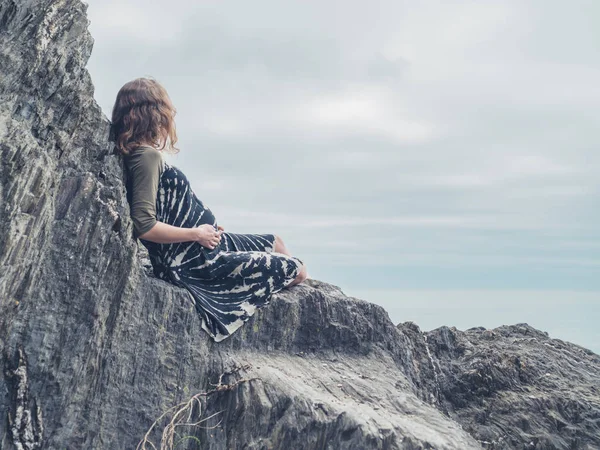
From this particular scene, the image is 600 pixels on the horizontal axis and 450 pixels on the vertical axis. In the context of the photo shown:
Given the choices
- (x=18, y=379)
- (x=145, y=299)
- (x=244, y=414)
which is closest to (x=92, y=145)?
(x=145, y=299)

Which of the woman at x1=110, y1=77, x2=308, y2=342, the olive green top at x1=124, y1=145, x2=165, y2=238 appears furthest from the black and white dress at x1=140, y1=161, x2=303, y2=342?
the olive green top at x1=124, y1=145, x2=165, y2=238

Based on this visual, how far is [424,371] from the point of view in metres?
8.73

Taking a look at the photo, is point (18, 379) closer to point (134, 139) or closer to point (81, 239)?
point (81, 239)

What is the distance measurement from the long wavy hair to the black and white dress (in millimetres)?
306

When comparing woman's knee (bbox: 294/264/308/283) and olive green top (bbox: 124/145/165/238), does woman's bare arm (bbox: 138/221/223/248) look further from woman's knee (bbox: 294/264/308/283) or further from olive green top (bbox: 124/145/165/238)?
woman's knee (bbox: 294/264/308/283)

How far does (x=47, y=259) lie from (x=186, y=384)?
168cm

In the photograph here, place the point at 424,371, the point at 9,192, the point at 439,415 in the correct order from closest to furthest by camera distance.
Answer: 1. the point at 9,192
2. the point at 439,415
3. the point at 424,371

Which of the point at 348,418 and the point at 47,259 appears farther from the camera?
the point at 348,418

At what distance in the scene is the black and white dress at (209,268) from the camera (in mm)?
6629

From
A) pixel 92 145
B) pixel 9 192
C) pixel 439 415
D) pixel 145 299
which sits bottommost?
pixel 439 415

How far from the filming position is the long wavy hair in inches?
251

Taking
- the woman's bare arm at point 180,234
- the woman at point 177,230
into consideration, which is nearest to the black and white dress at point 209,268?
the woman at point 177,230

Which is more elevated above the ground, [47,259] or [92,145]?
[92,145]

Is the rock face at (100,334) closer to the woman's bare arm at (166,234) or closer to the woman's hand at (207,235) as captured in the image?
the woman's bare arm at (166,234)
